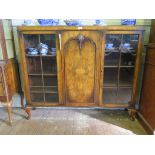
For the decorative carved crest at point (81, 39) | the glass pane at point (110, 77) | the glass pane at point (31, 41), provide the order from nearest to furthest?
the decorative carved crest at point (81, 39), the glass pane at point (31, 41), the glass pane at point (110, 77)

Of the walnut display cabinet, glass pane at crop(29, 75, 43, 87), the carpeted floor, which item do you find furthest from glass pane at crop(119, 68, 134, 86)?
glass pane at crop(29, 75, 43, 87)

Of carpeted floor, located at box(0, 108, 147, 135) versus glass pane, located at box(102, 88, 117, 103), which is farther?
glass pane, located at box(102, 88, 117, 103)

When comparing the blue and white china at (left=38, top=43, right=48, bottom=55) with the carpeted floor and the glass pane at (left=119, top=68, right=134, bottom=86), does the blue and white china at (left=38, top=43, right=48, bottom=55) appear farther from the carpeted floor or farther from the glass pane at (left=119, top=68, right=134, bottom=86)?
the glass pane at (left=119, top=68, right=134, bottom=86)

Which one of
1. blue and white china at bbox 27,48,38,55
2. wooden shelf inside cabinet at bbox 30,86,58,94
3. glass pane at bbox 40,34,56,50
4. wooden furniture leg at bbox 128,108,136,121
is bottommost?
wooden furniture leg at bbox 128,108,136,121

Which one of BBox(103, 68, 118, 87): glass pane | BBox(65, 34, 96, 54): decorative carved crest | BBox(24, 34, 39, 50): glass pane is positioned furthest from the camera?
BBox(103, 68, 118, 87): glass pane

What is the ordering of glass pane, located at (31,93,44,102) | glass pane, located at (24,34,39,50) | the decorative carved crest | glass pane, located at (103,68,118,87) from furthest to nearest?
1. glass pane, located at (31,93,44,102)
2. glass pane, located at (103,68,118,87)
3. glass pane, located at (24,34,39,50)
4. the decorative carved crest

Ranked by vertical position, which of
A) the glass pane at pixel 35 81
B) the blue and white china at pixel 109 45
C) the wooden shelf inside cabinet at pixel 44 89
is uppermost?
the blue and white china at pixel 109 45

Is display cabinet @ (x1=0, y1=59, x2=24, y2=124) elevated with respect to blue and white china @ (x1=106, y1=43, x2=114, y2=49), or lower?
lower

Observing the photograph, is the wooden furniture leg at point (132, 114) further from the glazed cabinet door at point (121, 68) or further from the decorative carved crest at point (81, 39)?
the decorative carved crest at point (81, 39)

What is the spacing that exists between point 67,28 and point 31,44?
1.94 ft

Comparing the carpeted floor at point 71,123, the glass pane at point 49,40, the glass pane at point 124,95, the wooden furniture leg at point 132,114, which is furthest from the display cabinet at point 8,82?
the wooden furniture leg at point 132,114

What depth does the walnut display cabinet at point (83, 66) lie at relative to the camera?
188cm

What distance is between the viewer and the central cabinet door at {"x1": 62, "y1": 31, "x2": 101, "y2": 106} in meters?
1.88

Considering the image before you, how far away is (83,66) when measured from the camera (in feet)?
6.53
